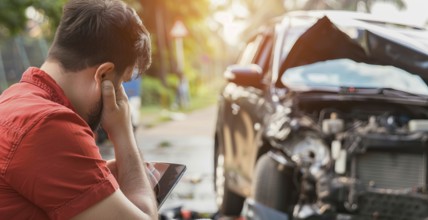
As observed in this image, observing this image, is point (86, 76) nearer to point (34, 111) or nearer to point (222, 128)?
point (34, 111)

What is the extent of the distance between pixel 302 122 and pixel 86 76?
2835 mm

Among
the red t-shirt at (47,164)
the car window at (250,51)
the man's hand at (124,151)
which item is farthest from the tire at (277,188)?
the red t-shirt at (47,164)

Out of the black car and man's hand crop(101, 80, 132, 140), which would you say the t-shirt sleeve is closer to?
man's hand crop(101, 80, 132, 140)

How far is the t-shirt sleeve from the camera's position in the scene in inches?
70.5

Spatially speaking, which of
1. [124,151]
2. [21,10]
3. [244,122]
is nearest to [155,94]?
[21,10]

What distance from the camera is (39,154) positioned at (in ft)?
5.86

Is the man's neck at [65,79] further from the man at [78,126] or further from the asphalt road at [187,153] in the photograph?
the asphalt road at [187,153]

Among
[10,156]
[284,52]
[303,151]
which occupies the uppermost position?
[10,156]

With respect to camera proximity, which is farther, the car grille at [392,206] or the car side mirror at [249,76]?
the car side mirror at [249,76]

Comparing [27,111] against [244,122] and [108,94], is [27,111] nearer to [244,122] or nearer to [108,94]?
[108,94]

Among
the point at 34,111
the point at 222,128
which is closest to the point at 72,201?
the point at 34,111

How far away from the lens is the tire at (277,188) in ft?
15.6

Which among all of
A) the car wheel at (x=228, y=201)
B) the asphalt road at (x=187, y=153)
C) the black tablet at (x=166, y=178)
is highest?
the black tablet at (x=166, y=178)

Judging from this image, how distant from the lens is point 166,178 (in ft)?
7.86
